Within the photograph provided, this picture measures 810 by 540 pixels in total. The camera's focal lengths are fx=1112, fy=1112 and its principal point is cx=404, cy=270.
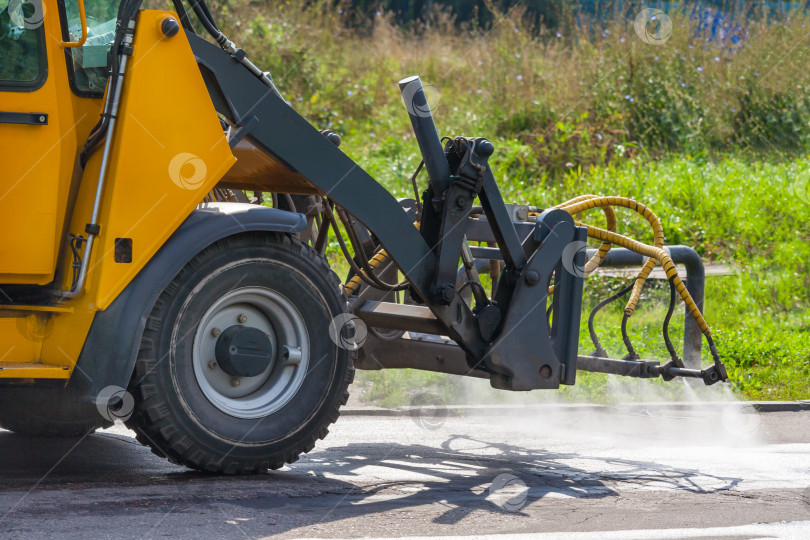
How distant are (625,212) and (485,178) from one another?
601 cm

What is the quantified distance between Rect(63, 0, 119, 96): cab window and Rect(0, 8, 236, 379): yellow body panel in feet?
0.19

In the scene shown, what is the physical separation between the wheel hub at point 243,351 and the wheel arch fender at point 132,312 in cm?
44

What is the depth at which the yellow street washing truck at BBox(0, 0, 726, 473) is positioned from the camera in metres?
4.52

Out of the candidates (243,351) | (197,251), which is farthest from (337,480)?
(197,251)

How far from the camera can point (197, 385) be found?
4.78 meters

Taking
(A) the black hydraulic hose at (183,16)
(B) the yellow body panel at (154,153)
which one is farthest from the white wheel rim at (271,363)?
(A) the black hydraulic hose at (183,16)

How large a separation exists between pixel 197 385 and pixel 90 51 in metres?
1.49

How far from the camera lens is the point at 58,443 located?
19.0 feet

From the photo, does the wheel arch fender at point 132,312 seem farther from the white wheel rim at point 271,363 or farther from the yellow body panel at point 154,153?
the white wheel rim at point 271,363

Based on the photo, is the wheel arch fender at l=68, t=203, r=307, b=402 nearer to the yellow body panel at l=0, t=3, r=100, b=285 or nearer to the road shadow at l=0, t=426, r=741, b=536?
the yellow body panel at l=0, t=3, r=100, b=285

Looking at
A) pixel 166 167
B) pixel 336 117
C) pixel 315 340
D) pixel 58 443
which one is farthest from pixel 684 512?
pixel 336 117

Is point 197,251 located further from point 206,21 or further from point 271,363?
point 206,21

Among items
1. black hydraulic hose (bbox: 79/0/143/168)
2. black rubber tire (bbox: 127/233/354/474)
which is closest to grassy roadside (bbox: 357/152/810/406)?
black rubber tire (bbox: 127/233/354/474)

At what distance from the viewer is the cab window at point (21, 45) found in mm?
4504
